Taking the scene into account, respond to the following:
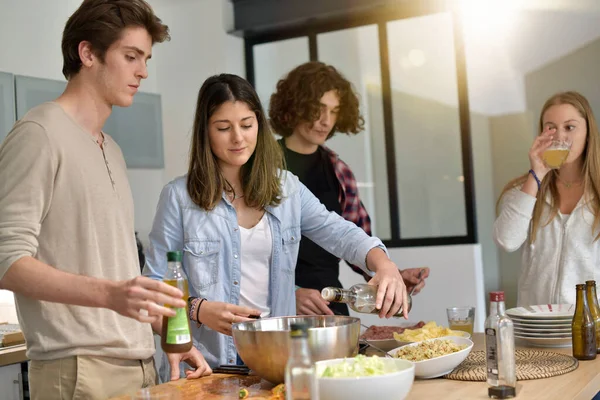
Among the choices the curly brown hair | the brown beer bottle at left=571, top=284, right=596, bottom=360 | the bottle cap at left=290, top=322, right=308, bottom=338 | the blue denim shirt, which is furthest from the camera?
the curly brown hair

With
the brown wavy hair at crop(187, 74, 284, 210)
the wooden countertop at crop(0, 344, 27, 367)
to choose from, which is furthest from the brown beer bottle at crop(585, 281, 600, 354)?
the wooden countertop at crop(0, 344, 27, 367)

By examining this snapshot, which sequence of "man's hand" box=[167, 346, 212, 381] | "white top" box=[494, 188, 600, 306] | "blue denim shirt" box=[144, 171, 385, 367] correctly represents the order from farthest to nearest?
"white top" box=[494, 188, 600, 306]
"blue denim shirt" box=[144, 171, 385, 367]
"man's hand" box=[167, 346, 212, 381]

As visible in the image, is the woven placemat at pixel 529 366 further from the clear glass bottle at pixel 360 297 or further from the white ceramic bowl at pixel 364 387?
the white ceramic bowl at pixel 364 387

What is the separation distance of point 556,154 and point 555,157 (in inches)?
0.5

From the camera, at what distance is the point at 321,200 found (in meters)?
3.05

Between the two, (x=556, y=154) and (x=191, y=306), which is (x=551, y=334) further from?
(x=191, y=306)

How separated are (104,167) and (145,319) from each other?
21.5 inches

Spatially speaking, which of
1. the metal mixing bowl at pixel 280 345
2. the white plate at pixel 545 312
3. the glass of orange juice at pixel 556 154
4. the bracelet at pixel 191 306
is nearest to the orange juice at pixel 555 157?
the glass of orange juice at pixel 556 154

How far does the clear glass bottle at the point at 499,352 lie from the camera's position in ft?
5.22

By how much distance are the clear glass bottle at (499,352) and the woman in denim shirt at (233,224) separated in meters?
0.47

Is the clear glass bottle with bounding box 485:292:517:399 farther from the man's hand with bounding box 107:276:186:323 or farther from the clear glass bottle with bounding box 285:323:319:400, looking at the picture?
the man's hand with bounding box 107:276:186:323

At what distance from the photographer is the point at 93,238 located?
1.78m

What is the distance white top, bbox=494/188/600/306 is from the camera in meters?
2.72

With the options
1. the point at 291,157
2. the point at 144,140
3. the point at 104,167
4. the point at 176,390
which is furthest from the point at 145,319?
the point at 144,140
